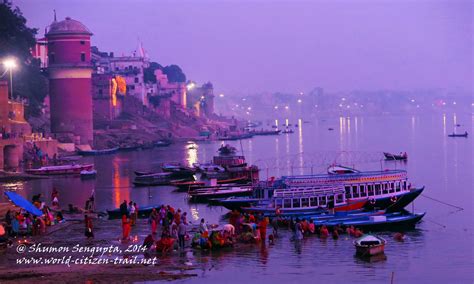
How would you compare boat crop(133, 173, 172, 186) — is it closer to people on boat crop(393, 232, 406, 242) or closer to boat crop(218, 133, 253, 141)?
people on boat crop(393, 232, 406, 242)

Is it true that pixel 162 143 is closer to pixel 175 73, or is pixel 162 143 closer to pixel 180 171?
pixel 180 171

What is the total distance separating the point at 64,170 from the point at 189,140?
174 feet

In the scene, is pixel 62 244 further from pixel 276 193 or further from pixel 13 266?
pixel 276 193

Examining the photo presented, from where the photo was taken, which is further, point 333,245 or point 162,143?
point 162,143

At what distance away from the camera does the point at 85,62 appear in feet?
217

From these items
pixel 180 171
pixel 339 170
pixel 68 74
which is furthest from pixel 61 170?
pixel 339 170

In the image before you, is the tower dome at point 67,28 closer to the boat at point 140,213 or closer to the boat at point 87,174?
the boat at point 87,174

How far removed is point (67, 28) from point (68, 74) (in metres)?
3.25

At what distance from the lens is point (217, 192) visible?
3581cm

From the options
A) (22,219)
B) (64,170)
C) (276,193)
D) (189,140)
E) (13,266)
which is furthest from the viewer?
(189,140)

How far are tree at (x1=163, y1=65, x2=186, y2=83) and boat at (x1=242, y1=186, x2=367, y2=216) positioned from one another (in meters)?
123

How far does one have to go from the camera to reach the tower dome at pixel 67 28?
66.1m

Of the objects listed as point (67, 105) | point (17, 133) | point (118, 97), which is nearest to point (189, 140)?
point (118, 97)

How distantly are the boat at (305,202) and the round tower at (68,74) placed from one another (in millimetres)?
38685
